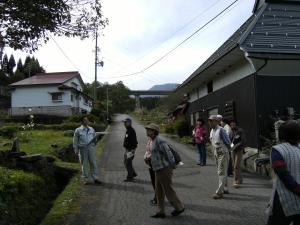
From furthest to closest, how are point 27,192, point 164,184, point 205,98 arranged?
point 205,98 → point 27,192 → point 164,184

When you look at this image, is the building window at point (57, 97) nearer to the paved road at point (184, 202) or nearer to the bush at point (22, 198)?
the paved road at point (184, 202)

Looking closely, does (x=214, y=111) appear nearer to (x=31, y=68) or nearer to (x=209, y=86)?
(x=209, y=86)

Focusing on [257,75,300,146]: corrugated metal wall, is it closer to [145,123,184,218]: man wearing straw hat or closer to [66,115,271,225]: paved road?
[66,115,271,225]: paved road

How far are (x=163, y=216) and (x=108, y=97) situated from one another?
236ft

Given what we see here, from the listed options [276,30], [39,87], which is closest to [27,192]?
[276,30]

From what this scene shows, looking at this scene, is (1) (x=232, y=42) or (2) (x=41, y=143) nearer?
(1) (x=232, y=42)

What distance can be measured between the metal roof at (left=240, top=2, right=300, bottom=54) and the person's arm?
1137 centimetres

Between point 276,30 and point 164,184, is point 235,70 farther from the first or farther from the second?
point 164,184

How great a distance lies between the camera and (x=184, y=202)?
386 inches

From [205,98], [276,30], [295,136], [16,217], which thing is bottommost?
[16,217]

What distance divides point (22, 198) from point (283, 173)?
25.3 feet

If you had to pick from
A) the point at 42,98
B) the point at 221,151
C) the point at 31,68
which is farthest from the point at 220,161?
the point at 31,68

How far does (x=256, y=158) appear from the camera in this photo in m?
15.2

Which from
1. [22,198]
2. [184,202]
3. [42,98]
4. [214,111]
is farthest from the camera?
[42,98]
